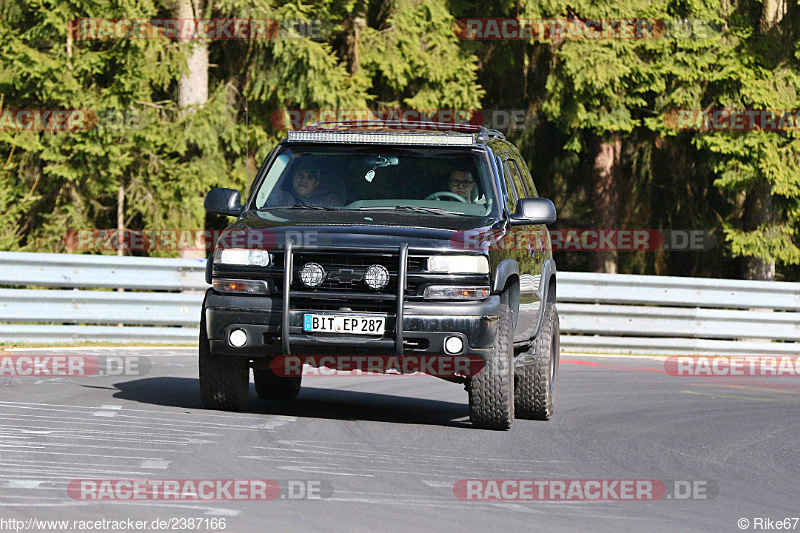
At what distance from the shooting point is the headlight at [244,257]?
907 cm

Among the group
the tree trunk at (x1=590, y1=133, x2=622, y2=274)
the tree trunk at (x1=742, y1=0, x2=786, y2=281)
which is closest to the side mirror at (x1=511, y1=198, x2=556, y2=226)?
the tree trunk at (x1=742, y1=0, x2=786, y2=281)

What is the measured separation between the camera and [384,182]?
393 inches

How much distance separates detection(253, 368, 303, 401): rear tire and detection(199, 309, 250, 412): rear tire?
98 cm

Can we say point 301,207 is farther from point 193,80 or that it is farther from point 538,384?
point 193,80

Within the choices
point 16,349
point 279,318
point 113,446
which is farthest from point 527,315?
point 16,349

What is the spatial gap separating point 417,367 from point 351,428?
651mm

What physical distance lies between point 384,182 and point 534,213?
115cm

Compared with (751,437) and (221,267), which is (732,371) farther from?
(221,267)

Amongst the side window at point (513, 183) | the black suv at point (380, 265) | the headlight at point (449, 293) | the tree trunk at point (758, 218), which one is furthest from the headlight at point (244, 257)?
the tree trunk at point (758, 218)

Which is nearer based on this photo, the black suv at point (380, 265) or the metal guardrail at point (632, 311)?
the black suv at point (380, 265)

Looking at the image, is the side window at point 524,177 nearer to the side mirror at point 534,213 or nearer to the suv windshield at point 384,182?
the suv windshield at point 384,182

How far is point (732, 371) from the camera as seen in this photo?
16391mm

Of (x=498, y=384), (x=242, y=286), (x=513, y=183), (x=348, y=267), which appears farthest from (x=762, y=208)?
(x=242, y=286)

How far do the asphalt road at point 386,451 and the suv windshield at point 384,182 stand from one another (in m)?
1.60
